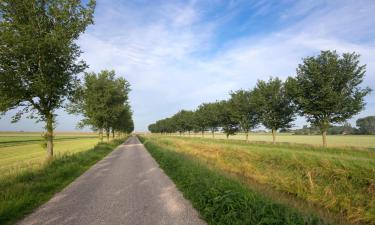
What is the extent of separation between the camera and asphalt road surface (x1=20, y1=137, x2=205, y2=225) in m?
7.07

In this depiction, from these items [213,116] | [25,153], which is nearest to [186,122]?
[213,116]

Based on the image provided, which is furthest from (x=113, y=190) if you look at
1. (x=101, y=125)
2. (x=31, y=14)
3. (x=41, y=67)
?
(x=101, y=125)

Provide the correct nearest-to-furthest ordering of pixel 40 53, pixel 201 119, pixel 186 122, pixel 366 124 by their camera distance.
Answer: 1. pixel 40 53
2. pixel 201 119
3. pixel 186 122
4. pixel 366 124

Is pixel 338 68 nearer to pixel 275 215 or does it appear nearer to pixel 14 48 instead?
pixel 275 215

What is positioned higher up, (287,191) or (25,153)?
(25,153)

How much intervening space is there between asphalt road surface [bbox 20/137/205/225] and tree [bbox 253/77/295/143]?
32.9 m

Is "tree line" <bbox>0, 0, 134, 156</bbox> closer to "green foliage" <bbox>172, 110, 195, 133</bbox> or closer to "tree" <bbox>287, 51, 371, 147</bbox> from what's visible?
"tree" <bbox>287, 51, 371, 147</bbox>

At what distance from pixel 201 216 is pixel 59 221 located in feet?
12.7

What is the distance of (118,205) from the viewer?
8.50m

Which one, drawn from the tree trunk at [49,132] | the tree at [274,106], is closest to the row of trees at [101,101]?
the tree trunk at [49,132]

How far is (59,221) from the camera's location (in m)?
7.00

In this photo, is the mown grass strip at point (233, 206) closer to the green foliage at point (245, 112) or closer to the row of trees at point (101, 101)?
the row of trees at point (101, 101)

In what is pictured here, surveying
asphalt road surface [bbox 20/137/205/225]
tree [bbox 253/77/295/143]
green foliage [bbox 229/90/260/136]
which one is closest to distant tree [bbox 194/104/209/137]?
green foliage [bbox 229/90/260/136]

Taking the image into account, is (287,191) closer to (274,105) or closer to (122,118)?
(274,105)
